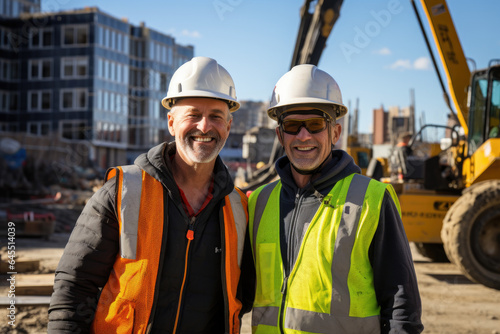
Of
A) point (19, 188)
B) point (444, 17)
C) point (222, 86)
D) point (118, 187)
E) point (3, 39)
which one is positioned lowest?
point (19, 188)

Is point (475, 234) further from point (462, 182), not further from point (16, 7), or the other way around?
point (16, 7)

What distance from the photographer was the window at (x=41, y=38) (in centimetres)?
4347

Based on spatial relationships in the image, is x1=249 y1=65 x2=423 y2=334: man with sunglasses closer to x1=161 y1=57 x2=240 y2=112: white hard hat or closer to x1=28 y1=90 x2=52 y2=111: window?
x1=161 y1=57 x2=240 y2=112: white hard hat

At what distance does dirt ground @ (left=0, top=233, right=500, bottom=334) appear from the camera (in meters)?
5.79

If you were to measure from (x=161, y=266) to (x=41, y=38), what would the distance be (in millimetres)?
45835

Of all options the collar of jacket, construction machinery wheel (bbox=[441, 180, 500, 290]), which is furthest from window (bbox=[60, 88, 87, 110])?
the collar of jacket

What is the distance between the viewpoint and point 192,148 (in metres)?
2.90

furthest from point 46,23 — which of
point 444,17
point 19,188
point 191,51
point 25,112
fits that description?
point 444,17

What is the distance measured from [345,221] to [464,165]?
701 centimetres

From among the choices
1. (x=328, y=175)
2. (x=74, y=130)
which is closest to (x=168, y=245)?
(x=328, y=175)

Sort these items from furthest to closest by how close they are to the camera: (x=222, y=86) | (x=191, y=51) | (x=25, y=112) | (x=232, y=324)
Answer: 1. (x=191, y=51)
2. (x=25, y=112)
3. (x=222, y=86)
4. (x=232, y=324)

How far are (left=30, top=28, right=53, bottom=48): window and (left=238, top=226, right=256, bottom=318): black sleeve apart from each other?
4497cm

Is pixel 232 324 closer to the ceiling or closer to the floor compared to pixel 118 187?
closer to the floor

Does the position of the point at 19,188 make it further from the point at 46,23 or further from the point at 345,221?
the point at 46,23
